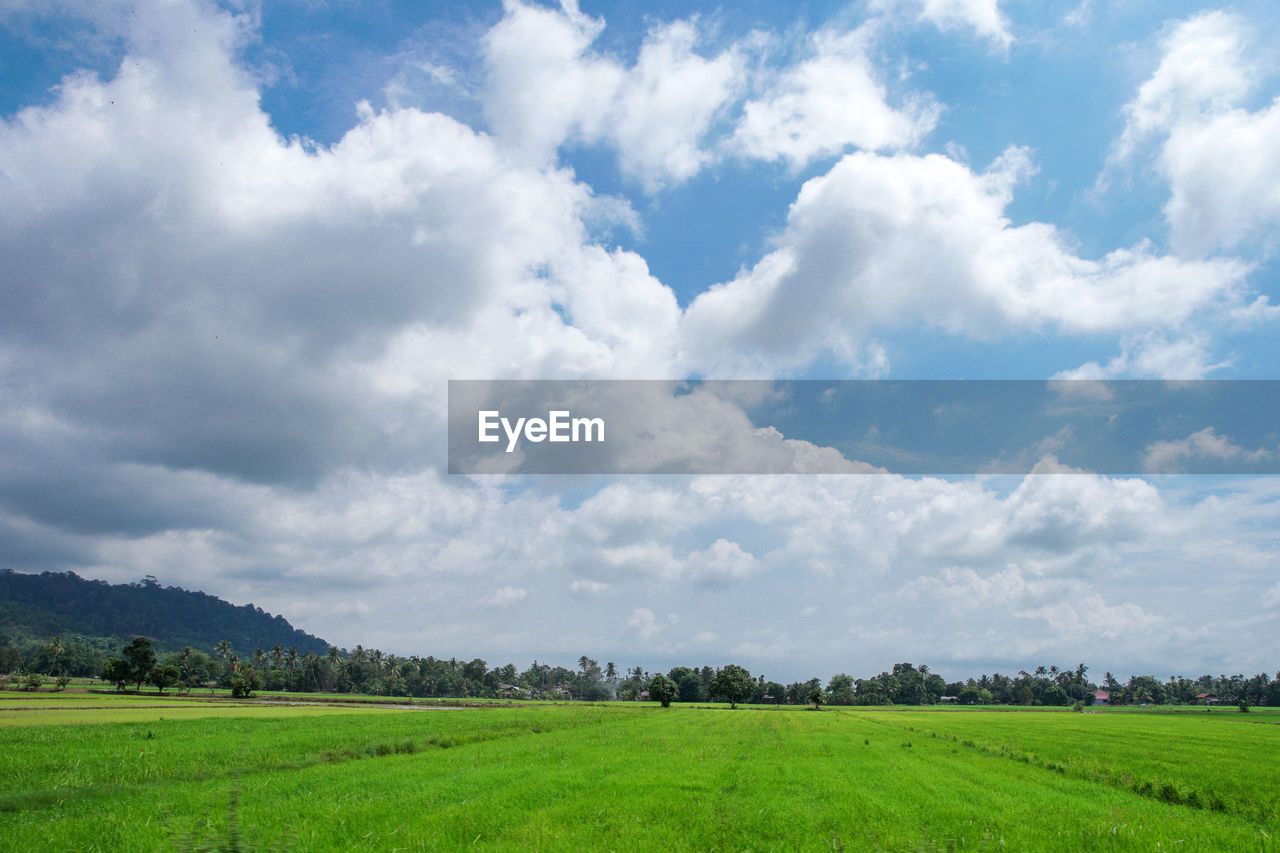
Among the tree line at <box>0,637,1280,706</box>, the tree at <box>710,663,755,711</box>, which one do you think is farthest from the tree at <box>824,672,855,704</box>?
the tree at <box>710,663,755,711</box>

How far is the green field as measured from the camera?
15.2 m

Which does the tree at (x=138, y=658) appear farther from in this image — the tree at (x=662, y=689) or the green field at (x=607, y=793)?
the tree at (x=662, y=689)

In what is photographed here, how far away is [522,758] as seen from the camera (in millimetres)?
29203


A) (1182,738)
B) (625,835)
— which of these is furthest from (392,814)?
(1182,738)

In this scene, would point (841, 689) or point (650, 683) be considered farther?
point (841, 689)

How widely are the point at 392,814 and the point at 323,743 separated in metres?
21.2

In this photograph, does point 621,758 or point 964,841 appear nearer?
point 964,841

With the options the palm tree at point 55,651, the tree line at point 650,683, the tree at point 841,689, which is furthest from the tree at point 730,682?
the palm tree at point 55,651

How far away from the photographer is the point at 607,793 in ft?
66.7

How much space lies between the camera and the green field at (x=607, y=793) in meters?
15.2

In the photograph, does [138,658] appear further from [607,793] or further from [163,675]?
[607,793]

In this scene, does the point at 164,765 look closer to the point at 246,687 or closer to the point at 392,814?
the point at 392,814

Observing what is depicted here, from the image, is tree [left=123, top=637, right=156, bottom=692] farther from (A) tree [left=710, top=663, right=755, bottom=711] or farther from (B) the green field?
(A) tree [left=710, top=663, right=755, bottom=711]

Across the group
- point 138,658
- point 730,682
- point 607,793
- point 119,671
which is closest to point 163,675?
point 119,671
